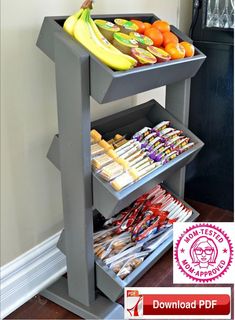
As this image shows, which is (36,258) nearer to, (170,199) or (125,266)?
(125,266)

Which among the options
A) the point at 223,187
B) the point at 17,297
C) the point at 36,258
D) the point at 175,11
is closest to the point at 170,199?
the point at 223,187

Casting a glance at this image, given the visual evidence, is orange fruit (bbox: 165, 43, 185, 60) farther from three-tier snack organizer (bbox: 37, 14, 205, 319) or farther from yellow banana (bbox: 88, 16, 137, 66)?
yellow banana (bbox: 88, 16, 137, 66)

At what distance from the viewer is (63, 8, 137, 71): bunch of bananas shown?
53.4 inches

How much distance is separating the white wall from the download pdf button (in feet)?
1.77

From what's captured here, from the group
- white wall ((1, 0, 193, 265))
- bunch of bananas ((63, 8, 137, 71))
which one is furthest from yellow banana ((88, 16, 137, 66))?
white wall ((1, 0, 193, 265))

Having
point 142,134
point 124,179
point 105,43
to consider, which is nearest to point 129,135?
point 142,134

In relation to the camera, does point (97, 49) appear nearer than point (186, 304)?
Yes

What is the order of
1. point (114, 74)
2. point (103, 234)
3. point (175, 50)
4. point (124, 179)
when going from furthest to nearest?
point (103, 234)
point (175, 50)
point (124, 179)
point (114, 74)

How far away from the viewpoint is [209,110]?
233 centimetres

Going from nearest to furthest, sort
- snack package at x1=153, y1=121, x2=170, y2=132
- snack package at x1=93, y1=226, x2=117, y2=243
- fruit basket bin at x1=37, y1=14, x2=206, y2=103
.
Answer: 1. fruit basket bin at x1=37, y1=14, x2=206, y2=103
2. snack package at x1=93, y1=226, x2=117, y2=243
3. snack package at x1=153, y1=121, x2=170, y2=132

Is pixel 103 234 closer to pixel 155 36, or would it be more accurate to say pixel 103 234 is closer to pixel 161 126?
pixel 161 126

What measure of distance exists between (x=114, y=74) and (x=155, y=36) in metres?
0.49

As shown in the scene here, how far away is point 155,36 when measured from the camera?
1683 mm

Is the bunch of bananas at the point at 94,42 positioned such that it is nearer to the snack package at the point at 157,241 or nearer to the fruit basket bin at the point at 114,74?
the fruit basket bin at the point at 114,74
